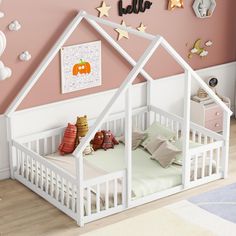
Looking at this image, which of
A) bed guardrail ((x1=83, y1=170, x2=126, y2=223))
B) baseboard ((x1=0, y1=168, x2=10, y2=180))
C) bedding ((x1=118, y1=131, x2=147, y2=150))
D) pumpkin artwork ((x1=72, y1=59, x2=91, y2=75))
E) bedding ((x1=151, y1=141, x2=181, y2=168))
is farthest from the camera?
bedding ((x1=118, y1=131, x2=147, y2=150))

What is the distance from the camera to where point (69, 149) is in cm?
563

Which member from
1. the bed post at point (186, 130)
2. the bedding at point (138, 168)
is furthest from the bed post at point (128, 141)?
the bed post at point (186, 130)

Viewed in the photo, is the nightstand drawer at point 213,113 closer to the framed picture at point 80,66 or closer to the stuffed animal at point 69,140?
the framed picture at point 80,66

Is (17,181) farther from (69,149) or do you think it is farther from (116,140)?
(116,140)

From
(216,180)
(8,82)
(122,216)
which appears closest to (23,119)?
(8,82)

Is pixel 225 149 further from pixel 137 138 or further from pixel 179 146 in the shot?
pixel 137 138

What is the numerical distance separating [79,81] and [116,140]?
60 cm

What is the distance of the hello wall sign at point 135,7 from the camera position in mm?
5857

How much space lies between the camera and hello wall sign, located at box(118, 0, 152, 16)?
5.86 meters

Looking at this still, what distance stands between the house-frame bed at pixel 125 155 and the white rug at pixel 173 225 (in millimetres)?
179

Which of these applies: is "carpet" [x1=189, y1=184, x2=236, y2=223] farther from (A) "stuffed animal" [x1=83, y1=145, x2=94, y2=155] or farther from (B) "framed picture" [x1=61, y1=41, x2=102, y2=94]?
(B) "framed picture" [x1=61, y1=41, x2=102, y2=94]

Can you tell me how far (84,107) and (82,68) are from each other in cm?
34

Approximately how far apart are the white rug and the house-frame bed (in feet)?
0.59

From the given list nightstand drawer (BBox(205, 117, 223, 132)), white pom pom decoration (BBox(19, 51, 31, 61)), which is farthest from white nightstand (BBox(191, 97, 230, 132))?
white pom pom decoration (BBox(19, 51, 31, 61))
